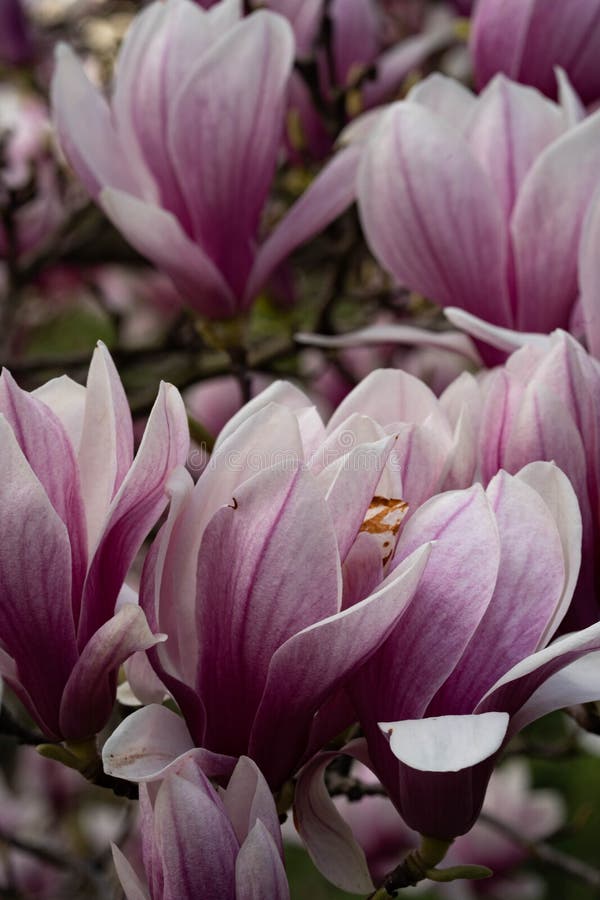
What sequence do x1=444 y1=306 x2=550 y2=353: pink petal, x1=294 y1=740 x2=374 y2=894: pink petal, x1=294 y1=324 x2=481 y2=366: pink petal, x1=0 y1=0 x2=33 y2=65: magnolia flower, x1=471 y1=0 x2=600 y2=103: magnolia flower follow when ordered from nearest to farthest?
x1=294 y1=740 x2=374 y2=894: pink petal, x1=444 y1=306 x2=550 y2=353: pink petal, x1=294 y1=324 x2=481 y2=366: pink petal, x1=471 y1=0 x2=600 y2=103: magnolia flower, x1=0 y1=0 x2=33 y2=65: magnolia flower

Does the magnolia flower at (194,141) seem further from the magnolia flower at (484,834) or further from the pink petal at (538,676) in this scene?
the magnolia flower at (484,834)

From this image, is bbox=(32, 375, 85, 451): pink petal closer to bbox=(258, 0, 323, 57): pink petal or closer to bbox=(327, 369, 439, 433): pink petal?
bbox=(327, 369, 439, 433): pink petal

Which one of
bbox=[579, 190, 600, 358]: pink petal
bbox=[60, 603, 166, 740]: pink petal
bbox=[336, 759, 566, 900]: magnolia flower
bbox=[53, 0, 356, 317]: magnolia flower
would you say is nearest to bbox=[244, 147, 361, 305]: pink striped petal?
bbox=[53, 0, 356, 317]: magnolia flower

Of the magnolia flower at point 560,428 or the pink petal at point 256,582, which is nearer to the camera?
the pink petal at point 256,582

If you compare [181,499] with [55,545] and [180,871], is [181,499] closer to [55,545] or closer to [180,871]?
[55,545]

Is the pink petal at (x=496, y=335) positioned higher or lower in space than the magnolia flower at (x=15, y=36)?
higher

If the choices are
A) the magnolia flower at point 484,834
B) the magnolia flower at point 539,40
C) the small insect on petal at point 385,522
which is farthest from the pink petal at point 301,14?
the magnolia flower at point 484,834

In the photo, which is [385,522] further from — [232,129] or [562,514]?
[232,129]
